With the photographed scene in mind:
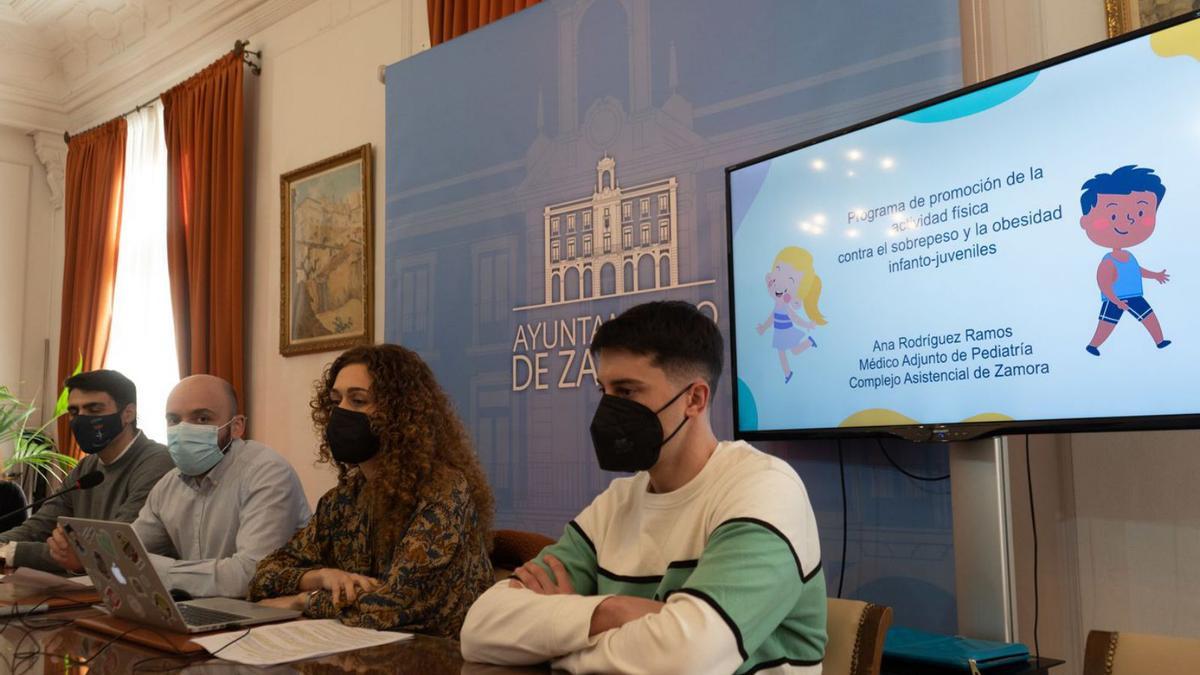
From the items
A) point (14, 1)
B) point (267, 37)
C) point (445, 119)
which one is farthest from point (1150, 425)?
point (14, 1)

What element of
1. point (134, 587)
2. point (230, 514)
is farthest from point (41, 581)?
point (134, 587)

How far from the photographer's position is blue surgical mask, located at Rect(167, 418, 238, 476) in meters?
3.24

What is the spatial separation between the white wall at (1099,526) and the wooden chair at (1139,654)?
0.72 meters

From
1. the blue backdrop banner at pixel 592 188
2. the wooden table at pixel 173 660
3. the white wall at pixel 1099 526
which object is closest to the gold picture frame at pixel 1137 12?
the white wall at pixel 1099 526

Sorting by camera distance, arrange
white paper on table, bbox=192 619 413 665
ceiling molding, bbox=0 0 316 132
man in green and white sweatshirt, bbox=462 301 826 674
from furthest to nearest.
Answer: ceiling molding, bbox=0 0 316 132, white paper on table, bbox=192 619 413 665, man in green and white sweatshirt, bbox=462 301 826 674

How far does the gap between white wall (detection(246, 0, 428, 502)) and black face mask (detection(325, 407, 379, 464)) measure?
2318 mm

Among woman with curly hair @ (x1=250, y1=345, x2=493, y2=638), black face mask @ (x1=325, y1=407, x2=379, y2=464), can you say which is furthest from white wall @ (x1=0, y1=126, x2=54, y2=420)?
black face mask @ (x1=325, y1=407, x2=379, y2=464)

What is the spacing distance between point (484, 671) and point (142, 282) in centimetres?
582

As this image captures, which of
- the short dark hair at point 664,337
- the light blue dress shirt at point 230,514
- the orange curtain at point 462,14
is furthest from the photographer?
the orange curtain at point 462,14

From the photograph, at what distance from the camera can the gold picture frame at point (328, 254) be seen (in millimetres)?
4984

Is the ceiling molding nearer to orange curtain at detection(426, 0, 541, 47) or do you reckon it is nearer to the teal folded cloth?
orange curtain at detection(426, 0, 541, 47)

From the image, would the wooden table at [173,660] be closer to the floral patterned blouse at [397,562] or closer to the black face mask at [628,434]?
the floral patterned blouse at [397,562]

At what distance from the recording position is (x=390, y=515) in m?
2.55

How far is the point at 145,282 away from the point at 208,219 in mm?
1028
